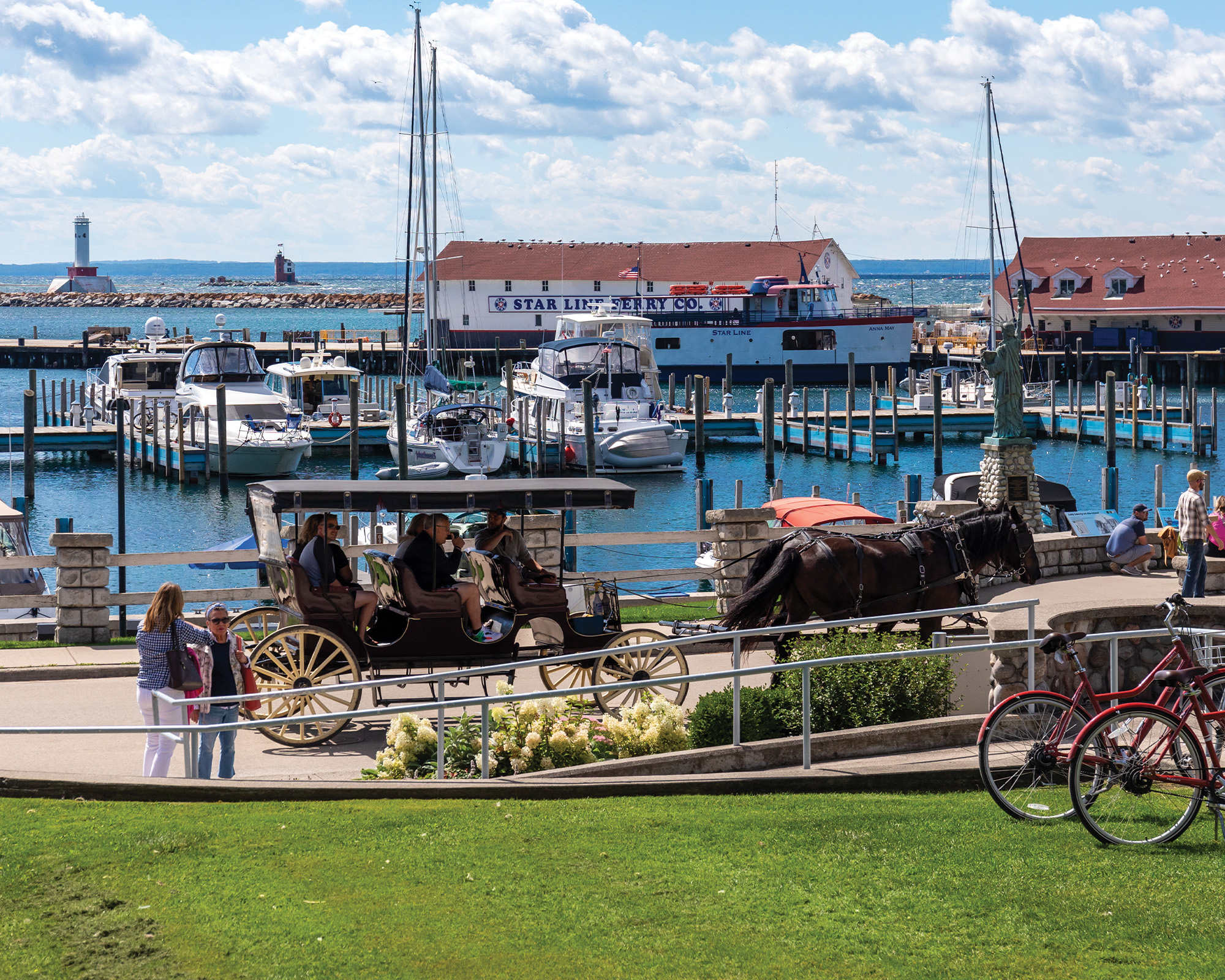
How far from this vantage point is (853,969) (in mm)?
6637

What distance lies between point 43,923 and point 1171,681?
20.7 ft

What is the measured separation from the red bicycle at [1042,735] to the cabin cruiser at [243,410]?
44816 mm

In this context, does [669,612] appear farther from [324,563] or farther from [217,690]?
[217,690]

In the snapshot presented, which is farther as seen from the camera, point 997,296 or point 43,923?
point 997,296

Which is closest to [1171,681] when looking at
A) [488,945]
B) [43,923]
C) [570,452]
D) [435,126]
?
[488,945]

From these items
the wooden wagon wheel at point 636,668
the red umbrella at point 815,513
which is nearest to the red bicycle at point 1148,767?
the wooden wagon wheel at point 636,668

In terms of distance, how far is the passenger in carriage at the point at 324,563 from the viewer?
13266 mm

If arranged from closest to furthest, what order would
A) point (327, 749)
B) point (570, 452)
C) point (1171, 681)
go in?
point (1171, 681)
point (327, 749)
point (570, 452)

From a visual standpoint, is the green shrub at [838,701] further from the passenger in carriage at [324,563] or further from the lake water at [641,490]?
the lake water at [641,490]

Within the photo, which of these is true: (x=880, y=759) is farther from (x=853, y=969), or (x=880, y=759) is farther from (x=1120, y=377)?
(x=1120, y=377)

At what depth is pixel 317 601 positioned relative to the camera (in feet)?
43.2

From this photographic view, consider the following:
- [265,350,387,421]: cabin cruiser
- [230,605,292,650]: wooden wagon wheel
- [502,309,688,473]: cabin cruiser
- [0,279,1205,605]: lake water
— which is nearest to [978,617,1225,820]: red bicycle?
[230,605,292,650]: wooden wagon wheel

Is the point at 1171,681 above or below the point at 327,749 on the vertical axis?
above

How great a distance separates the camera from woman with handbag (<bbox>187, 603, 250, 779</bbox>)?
11141 millimetres
